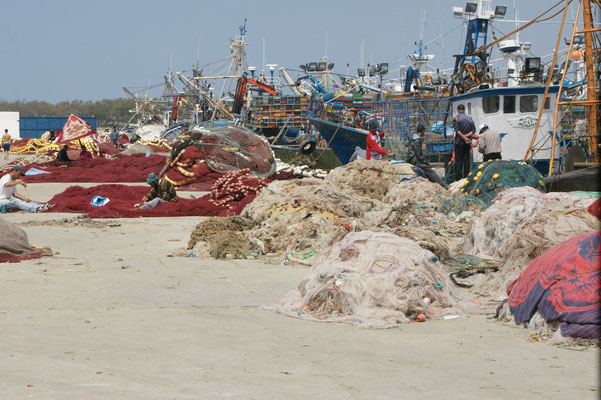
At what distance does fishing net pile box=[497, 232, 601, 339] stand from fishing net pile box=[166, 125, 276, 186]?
13.2 m

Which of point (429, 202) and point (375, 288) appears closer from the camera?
point (375, 288)

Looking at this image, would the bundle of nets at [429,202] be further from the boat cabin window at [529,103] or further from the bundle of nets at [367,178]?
the boat cabin window at [529,103]

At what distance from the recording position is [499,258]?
28.1 ft

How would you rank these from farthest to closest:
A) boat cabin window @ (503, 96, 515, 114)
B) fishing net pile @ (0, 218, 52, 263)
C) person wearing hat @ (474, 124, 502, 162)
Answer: boat cabin window @ (503, 96, 515, 114)
person wearing hat @ (474, 124, 502, 162)
fishing net pile @ (0, 218, 52, 263)

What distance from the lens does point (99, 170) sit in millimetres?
24125

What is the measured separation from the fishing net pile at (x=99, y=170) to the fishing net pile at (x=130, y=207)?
22.9 feet

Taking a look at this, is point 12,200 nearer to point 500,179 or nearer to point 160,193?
point 160,193

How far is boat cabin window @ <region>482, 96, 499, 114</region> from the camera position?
1877 cm

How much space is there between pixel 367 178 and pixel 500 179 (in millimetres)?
2886

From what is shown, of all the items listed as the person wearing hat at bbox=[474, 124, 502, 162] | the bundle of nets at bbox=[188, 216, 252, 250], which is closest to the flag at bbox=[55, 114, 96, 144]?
the person wearing hat at bbox=[474, 124, 502, 162]

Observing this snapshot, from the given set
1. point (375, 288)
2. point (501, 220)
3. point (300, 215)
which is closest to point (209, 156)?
point (300, 215)

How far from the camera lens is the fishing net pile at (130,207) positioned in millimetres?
13547

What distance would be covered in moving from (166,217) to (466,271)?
21.8 ft

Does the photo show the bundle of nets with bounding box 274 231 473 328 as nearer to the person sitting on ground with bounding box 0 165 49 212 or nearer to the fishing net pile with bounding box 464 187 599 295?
the fishing net pile with bounding box 464 187 599 295
